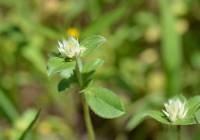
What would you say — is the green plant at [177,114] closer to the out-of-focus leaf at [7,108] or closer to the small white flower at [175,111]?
the small white flower at [175,111]

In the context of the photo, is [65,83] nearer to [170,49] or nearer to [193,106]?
[193,106]

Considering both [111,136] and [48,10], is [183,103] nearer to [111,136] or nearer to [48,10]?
[111,136]

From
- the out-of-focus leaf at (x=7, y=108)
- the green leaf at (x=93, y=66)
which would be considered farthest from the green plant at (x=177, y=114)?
the out-of-focus leaf at (x=7, y=108)

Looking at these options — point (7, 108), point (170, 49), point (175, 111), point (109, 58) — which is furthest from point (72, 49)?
point (109, 58)

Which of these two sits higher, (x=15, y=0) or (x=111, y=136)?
(x=15, y=0)

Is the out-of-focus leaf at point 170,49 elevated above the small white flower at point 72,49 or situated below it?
below

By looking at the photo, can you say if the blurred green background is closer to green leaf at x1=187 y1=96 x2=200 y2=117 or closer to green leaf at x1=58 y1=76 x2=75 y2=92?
green leaf at x1=58 y1=76 x2=75 y2=92

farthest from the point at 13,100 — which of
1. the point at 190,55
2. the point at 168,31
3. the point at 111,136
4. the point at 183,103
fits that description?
the point at 183,103
